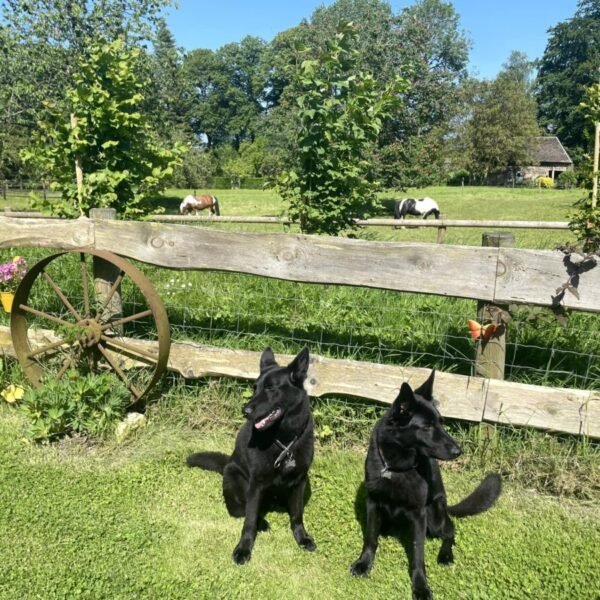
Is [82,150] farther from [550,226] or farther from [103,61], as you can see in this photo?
[550,226]

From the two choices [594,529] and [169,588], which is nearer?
[169,588]

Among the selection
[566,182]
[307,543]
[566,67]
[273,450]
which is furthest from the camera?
[566,67]

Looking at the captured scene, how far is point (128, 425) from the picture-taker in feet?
13.1

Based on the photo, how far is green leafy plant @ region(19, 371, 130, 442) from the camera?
383 centimetres

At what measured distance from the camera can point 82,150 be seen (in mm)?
4996

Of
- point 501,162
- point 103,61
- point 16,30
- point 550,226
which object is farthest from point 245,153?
point 103,61

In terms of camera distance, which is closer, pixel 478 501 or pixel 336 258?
pixel 478 501

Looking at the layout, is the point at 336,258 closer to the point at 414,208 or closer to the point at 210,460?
the point at 210,460

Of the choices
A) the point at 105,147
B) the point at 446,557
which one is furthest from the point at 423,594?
the point at 105,147

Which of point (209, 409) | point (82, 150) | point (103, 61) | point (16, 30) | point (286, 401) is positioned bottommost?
point (209, 409)

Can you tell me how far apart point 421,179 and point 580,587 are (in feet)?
84.4

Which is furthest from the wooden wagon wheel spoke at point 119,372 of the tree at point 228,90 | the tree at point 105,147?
the tree at point 228,90

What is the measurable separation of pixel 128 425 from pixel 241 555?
5.06 ft

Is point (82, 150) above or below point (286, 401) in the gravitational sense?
above
